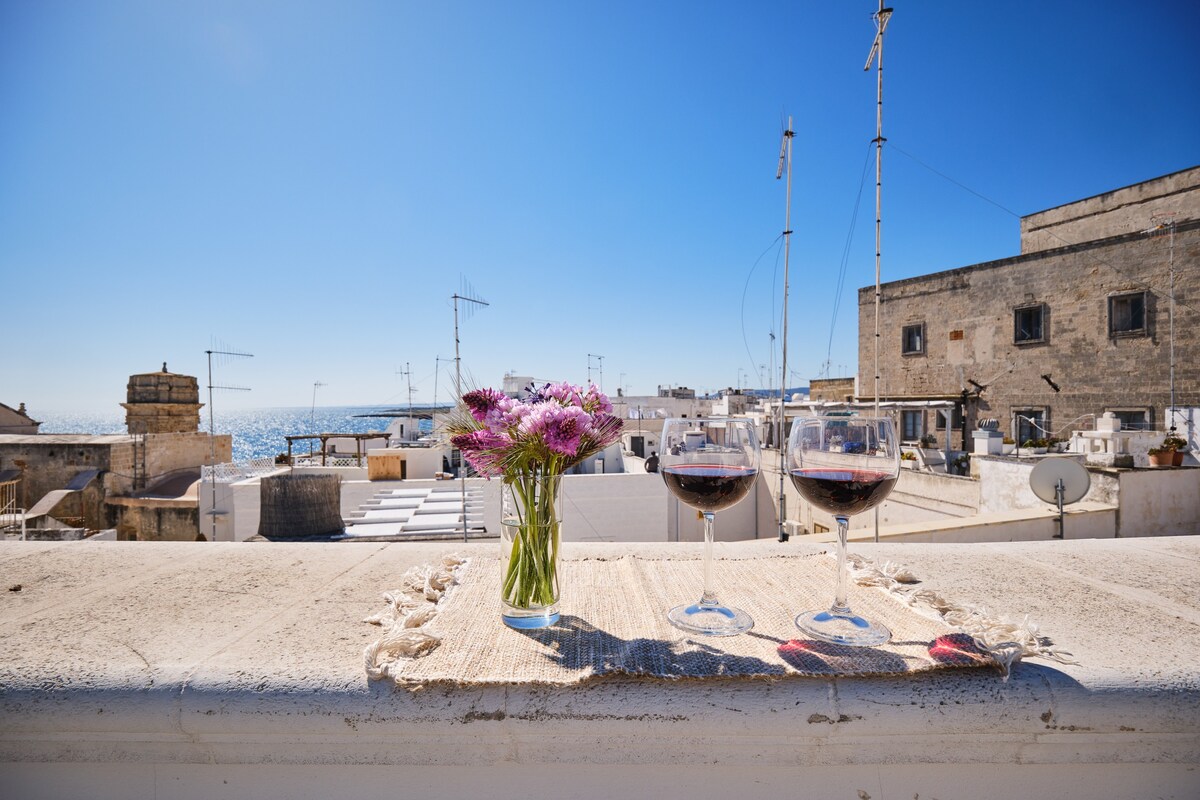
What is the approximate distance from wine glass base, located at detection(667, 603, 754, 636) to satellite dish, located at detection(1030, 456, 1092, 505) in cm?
486

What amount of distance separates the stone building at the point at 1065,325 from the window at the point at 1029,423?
2 cm

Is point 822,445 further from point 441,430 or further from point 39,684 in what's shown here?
point 39,684

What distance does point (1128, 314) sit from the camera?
453 inches

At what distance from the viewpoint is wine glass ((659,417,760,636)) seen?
3.30 ft

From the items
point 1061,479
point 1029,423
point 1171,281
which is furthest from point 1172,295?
point 1061,479

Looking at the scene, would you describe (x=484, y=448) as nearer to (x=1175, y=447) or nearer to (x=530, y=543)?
(x=530, y=543)

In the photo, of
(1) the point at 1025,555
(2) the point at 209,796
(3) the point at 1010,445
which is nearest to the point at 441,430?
(2) the point at 209,796

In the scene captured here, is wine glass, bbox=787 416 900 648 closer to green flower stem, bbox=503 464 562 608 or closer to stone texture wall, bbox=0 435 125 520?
green flower stem, bbox=503 464 562 608

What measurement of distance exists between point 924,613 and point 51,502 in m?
15.0

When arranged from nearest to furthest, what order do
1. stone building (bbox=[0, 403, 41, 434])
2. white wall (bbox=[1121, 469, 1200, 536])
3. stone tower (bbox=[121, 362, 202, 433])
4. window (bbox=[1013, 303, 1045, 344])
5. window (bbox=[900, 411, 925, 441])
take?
white wall (bbox=[1121, 469, 1200, 536]) → window (bbox=[1013, 303, 1045, 344]) → window (bbox=[900, 411, 925, 441]) → stone building (bbox=[0, 403, 41, 434]) → stone tower (bbox=[121, 362, 202, 433])

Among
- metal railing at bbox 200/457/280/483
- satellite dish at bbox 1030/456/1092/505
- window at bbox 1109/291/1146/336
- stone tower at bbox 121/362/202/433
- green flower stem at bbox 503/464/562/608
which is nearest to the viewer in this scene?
green flower stem at bbox 503/464/562/608

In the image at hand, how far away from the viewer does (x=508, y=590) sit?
0.96 metres

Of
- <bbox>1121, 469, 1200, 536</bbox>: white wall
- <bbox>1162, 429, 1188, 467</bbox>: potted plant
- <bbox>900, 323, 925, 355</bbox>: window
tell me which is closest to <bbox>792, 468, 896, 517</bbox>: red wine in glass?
<bbox>1121, 469, 1200, 536</bbox>: white wall

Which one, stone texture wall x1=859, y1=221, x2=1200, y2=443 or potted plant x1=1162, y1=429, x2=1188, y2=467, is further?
stone texture wall x1=859, y1=221, x2=1200, y2=443
